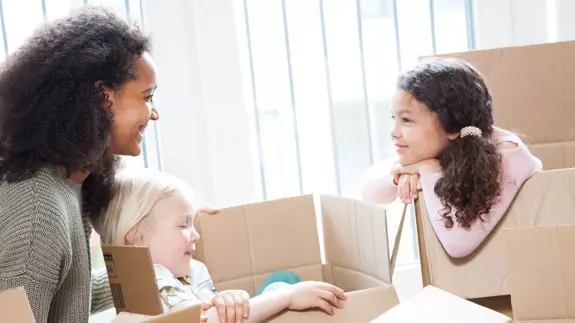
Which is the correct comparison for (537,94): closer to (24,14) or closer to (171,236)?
(171,236)

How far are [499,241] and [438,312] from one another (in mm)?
296

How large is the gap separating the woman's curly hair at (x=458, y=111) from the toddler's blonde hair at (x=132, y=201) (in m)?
0.47

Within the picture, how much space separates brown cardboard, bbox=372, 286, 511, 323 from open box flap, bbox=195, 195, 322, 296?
1.44 feet

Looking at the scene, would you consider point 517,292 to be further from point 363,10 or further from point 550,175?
point 363,10

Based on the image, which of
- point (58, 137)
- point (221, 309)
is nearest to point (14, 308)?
point (58, 137)

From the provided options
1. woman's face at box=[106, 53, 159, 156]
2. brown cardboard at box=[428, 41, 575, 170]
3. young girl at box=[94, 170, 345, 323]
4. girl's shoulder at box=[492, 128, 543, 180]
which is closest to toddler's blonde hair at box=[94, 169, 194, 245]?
→ young girl at box=[94, 170, 345, 323]

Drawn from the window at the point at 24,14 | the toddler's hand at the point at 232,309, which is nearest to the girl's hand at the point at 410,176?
the toddler's hand at the point at 232,309

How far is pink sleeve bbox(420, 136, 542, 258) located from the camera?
4.04 feet

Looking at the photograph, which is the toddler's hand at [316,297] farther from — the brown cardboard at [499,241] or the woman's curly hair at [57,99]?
the woman's curly hair at [57,99]

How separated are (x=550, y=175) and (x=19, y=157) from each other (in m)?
0.81

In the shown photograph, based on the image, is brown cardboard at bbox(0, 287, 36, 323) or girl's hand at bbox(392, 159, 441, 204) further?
girl's hand at bbox(392, 159, 441, 204)

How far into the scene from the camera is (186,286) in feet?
4.28

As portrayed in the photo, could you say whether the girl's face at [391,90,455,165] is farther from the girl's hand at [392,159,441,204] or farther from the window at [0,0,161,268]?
the window at [0,0,161,268]

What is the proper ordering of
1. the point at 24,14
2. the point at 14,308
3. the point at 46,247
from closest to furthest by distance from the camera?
the point at 14,308 < the point at 46,247 < the point at 24,14
